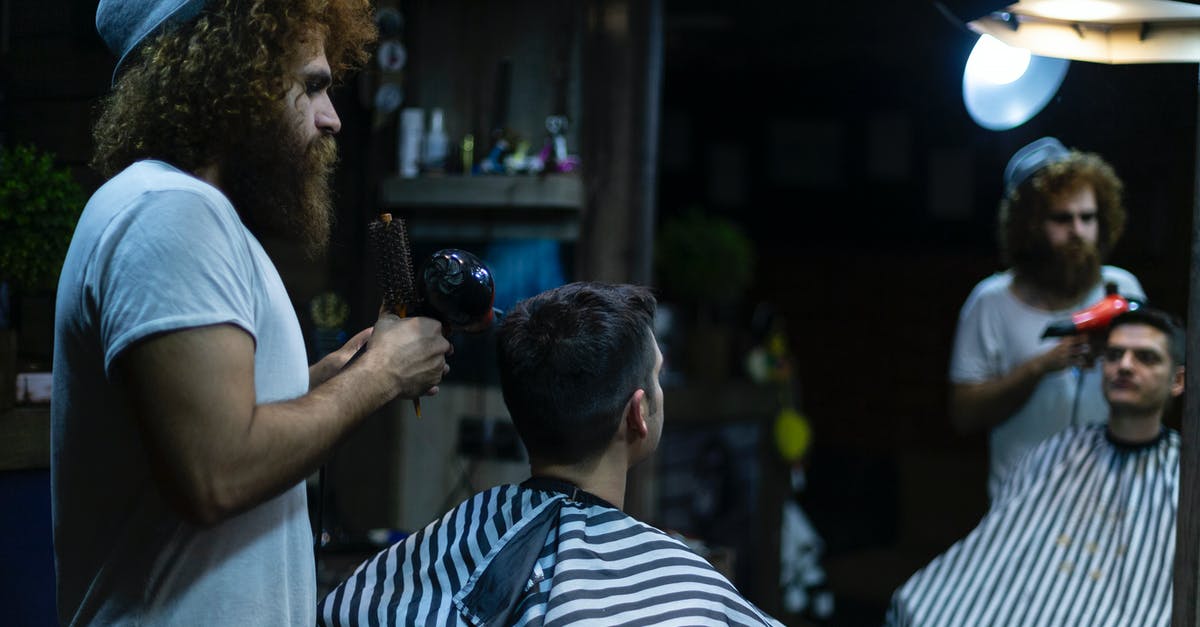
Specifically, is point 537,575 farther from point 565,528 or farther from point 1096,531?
point 1096,531

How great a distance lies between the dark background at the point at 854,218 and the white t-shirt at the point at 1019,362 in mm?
2052

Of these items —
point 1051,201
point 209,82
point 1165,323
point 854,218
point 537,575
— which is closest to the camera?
point 209,82

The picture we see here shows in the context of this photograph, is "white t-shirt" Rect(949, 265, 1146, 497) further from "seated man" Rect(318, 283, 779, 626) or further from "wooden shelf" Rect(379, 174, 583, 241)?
"seated man" Rect(318, 283, 779, 626)

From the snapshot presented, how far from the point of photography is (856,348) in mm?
6922

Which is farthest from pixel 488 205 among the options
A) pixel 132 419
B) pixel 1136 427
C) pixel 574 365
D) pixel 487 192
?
pixel 132 419

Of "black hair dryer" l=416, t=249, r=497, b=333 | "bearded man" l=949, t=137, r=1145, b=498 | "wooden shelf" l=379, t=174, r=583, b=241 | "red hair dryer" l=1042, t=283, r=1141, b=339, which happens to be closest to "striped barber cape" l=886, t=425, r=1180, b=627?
"bearded man" l=949, t=137, r=1145, b=498

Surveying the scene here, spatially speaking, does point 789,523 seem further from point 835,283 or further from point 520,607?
point 520,607

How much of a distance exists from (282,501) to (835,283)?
6.04 meters

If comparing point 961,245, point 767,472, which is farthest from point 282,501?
point 961,245

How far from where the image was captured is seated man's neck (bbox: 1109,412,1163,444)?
2521 millimetres

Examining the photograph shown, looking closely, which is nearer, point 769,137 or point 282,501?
point 282,501

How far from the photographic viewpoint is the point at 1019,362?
9.26ft

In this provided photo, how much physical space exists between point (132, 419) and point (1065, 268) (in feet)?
7.35

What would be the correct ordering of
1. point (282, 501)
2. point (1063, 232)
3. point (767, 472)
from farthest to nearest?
point (767, 472)
point (1063, 232)
point (282, 501)
